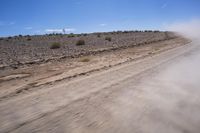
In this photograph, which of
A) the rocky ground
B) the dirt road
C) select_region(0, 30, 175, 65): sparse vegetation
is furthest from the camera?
select_region(0, 30, 175, 65): sparse vegetation

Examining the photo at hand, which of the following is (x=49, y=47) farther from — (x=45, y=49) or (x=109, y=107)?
(x=109, y=107)

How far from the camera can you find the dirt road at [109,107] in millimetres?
4633

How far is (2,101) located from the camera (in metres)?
6.27

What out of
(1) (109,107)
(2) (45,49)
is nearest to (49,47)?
(2) (45,49)

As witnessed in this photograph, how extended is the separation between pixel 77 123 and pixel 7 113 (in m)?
1.76

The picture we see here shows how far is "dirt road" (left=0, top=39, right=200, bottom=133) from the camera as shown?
15.2ft

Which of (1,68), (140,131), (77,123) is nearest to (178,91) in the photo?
(140,131)

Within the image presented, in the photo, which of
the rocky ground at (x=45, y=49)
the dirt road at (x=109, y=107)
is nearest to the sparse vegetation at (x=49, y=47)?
the rocky ground at (x=45, y=49)

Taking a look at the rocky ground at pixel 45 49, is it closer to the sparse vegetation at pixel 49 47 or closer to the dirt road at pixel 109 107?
the sparse vegetation at pixel 49 47

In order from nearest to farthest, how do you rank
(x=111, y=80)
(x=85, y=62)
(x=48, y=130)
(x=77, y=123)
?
(x=48, y=130)
(x=77, y=123)
(x=111, y=80)
(x=85, y=62)

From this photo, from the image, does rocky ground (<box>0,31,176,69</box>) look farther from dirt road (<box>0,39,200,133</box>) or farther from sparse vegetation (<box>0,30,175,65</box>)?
dirt road (<box>0,39,200,133</box>)

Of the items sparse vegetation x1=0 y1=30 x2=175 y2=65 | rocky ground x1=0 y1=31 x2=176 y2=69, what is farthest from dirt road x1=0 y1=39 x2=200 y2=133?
sparse vegetation x1=0 y1=30 x2=175 y2=65

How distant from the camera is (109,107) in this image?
566cm

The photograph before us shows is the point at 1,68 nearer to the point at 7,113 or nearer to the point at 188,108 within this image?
the point at 7,113
